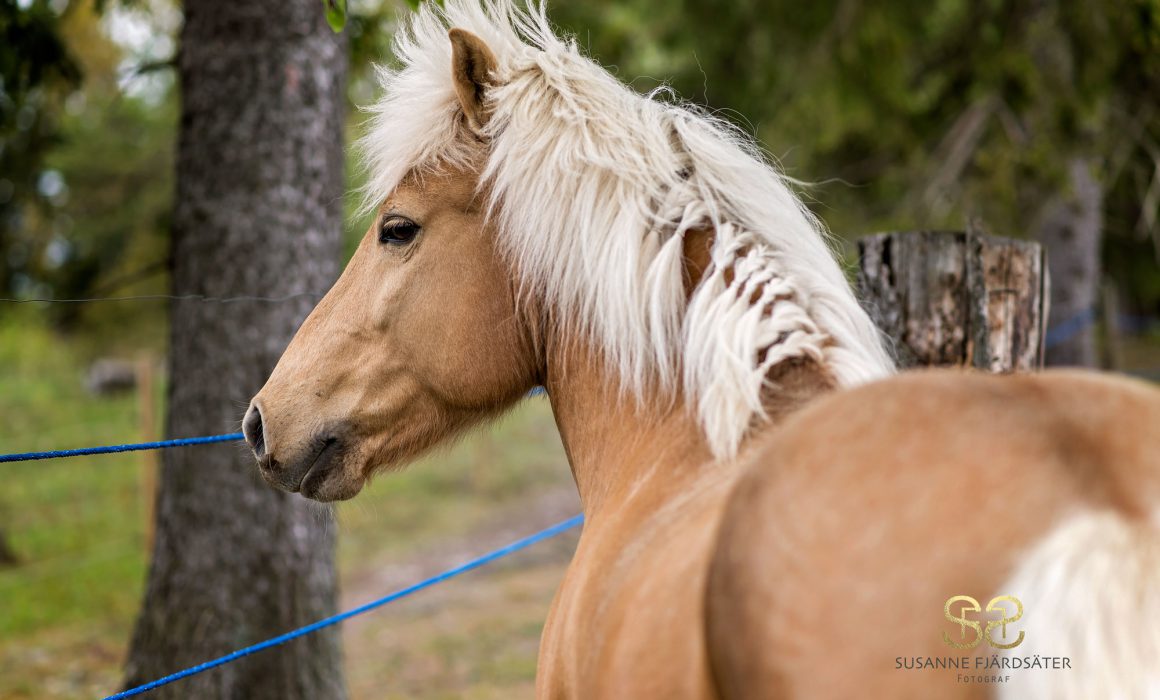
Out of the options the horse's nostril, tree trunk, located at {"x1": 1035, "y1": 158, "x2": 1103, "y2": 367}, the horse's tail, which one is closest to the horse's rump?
the horse's tail

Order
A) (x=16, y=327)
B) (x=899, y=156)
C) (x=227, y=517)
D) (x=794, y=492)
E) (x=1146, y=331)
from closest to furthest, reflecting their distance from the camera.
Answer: (x=794, y=492) < (x=227, y=517) < (x=899, y=156) < (x=16, y=327) < (x=1146, y=331)

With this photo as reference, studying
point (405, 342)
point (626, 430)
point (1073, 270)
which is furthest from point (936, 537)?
point (1073, 270)

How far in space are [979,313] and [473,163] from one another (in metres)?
1.72

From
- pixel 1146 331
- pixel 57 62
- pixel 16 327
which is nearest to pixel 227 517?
pixel 57 62

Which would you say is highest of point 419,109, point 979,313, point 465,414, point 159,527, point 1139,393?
point 1139,393

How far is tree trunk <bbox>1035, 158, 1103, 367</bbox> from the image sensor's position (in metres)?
7.17

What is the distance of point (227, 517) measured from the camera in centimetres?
Result: 383

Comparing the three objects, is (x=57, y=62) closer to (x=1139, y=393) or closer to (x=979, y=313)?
(x=979, y=313)

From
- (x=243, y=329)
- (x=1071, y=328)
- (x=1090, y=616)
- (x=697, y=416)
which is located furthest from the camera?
(x=1071, y=328)

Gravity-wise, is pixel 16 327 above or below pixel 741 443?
below

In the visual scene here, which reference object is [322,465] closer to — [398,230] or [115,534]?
[398,230]

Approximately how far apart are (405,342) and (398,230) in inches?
11.9

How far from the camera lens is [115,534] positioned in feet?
27.3

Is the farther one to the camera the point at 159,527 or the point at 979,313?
the point at 159,527
